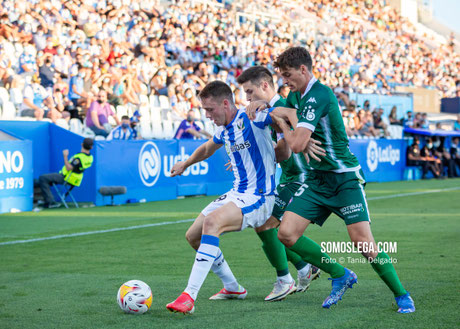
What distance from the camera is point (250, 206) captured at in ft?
19.0

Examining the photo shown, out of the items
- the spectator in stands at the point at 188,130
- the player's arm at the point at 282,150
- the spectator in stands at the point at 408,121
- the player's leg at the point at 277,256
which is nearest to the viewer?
the player's leg at the point at 277,256

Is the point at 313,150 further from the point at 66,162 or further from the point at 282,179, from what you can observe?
the point at 66,162

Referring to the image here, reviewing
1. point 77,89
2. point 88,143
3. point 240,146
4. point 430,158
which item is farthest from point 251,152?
point 430,158

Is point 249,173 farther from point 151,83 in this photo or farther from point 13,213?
point 151,83

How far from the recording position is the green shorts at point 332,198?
18.0ft

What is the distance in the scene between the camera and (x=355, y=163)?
5.68m

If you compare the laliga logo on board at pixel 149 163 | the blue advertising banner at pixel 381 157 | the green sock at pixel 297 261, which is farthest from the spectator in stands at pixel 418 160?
the green sock at pixel 297 261

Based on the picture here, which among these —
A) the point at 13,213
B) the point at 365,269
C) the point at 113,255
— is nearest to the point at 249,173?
the point at 365,269

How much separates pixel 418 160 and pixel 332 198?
21889mm

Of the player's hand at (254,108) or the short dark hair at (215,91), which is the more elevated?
the short dark hair at (215,91)

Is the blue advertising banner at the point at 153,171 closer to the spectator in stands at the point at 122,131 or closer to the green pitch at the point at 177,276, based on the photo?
the spectator in stands at the point at 122,131

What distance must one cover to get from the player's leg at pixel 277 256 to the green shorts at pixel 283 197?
81 millimetres

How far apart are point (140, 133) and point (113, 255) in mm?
9702

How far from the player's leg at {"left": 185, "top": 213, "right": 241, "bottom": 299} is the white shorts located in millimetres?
140
